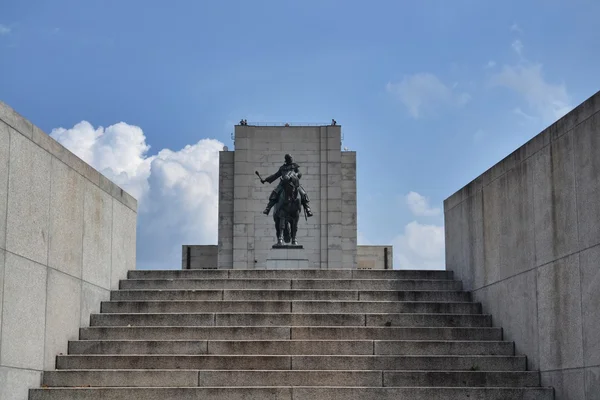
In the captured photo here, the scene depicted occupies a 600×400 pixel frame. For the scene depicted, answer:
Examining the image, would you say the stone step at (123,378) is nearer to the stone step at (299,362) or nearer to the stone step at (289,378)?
the stone step at (289,378)

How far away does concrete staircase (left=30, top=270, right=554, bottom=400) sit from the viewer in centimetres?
1052

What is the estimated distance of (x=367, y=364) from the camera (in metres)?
11.2

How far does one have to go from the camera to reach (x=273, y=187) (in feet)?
120

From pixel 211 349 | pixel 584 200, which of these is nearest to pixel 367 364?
pixel 211 349

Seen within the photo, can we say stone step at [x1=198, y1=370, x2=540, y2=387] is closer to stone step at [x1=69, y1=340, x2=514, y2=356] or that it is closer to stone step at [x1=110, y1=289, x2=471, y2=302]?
stone step at [x1=69, y1=340, x2=514, y2=356]

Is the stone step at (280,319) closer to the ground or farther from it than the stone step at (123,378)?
farther from it

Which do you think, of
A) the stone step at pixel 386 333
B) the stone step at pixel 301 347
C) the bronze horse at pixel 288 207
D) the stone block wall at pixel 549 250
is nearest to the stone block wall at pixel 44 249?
the stone step at pixel 301 347

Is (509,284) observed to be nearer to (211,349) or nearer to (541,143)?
(541,143)

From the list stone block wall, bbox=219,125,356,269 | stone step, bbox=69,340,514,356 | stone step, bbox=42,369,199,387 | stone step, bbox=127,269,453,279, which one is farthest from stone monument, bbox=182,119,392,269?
stone step, bbox=42,369,199,387

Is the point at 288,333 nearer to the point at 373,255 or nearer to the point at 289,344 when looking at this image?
the point at 289,344

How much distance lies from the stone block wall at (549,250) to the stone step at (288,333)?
71cm

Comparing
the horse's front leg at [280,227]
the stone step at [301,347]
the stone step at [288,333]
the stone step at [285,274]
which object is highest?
the horse's front leg at [280,227]

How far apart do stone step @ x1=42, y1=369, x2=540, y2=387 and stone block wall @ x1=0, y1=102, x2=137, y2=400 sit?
0.78 m

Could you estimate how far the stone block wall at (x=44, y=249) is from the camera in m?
9.85
